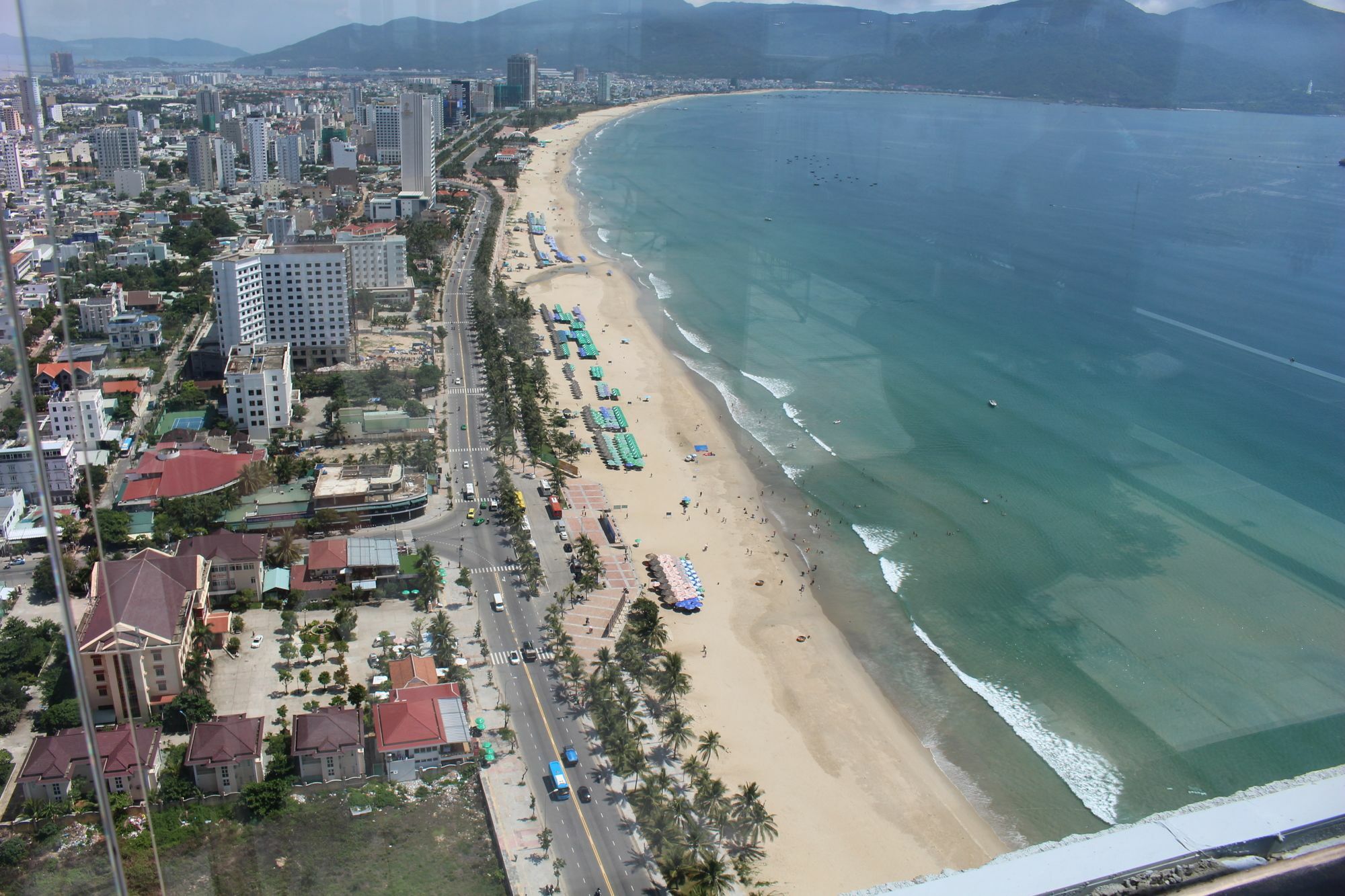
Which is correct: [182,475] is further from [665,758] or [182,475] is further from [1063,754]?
[1063,754]

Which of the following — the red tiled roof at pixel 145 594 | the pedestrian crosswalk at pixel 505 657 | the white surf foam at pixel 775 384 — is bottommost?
the pedestrian crosswalk at pixel 505 657

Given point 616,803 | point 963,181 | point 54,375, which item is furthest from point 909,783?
point 963,181

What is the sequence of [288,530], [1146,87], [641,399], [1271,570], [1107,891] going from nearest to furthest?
[1107,891], [288,530], [1271,570], [641,399], [1146,87]

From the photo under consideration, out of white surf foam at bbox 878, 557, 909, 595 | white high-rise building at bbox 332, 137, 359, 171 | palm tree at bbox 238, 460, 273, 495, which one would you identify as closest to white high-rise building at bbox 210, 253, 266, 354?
palm tree at bbox 238, 460, 273, 495

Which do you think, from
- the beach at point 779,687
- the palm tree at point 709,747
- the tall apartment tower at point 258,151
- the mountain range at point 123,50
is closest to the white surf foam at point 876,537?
the beach at point 779,687

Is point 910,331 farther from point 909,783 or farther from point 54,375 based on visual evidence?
point 54,375

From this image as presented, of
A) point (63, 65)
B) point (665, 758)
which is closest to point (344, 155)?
point (63, 65)

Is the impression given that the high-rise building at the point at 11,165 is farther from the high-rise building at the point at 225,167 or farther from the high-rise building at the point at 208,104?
the high-rise building at the point at 208,104
